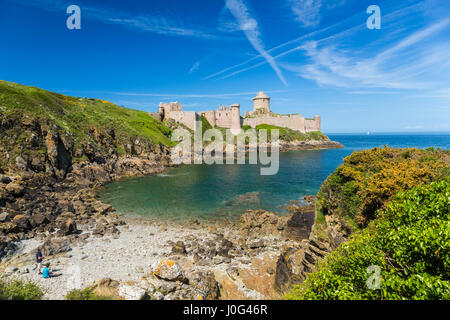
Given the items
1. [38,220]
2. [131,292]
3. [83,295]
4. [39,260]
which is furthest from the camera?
[38,220]

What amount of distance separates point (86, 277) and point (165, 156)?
5319 cm

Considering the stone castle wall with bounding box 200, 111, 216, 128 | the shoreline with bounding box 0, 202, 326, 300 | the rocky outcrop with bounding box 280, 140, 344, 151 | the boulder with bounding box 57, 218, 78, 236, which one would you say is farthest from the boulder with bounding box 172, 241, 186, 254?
the rocky outcrop with bounding box 280, 140, 344, 151

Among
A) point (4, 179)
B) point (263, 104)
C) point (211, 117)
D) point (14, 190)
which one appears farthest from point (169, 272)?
point (263, 104)

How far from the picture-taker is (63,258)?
1520 cm

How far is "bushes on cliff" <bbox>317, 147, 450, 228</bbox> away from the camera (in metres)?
10.4

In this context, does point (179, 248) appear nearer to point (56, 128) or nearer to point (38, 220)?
point (38, 220)

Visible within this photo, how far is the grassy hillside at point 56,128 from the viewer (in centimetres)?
3419

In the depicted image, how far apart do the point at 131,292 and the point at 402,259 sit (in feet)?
37.9

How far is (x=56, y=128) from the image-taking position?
41.2 meters

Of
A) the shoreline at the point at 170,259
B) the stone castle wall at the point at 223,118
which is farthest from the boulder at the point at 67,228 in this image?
the stone castle wall at the point at 223,118

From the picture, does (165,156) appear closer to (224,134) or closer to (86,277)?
(224,134)

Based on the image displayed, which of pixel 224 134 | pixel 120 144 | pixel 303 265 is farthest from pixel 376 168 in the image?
pixel 224 134

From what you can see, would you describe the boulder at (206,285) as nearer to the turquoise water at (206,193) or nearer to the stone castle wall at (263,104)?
the turquoise water at (206,193)

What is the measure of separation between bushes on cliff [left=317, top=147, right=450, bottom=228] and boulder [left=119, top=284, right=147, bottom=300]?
12213mm
